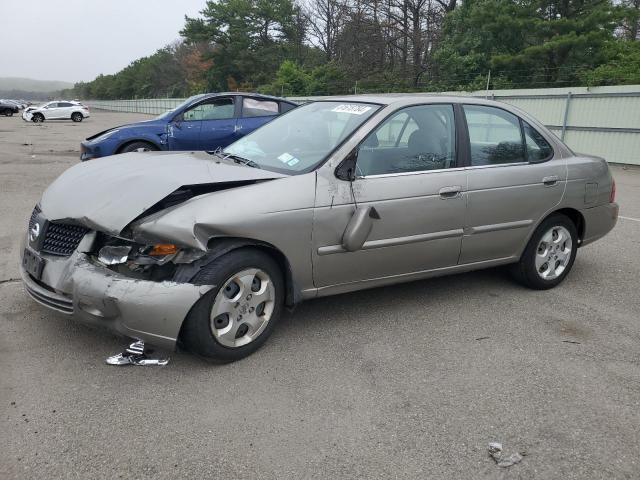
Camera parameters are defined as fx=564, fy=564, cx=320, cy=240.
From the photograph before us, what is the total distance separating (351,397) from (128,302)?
4.38 ft

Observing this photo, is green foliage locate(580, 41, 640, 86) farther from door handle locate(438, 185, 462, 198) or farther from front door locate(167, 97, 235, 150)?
door handle locate(438, 185, 462, 198)

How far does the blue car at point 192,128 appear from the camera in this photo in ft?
32.1

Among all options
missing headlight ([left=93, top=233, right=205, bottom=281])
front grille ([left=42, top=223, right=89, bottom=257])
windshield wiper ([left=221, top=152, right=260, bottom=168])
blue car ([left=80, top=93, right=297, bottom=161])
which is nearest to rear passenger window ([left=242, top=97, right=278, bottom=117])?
blue car ([left=80, top=93, right=297, bottom=161])

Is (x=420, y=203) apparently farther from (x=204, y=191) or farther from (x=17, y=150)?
(x=17, y=150)

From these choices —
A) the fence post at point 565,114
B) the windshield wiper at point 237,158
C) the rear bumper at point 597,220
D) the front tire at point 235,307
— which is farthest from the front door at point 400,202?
the fence post at point 565,114

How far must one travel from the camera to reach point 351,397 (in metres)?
3.14

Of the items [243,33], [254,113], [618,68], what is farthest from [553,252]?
[243,33]

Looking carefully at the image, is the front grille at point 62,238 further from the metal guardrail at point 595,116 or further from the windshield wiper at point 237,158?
the metal guardrail at point 595,116

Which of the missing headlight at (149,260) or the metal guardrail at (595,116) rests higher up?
the metal guardrail at (595,116)

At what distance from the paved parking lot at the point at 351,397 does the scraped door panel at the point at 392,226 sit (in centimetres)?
45

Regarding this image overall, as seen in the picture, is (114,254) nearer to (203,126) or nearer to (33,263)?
(33,263)

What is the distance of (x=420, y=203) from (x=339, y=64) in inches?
Answer: 1455

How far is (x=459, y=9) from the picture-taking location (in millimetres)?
29031

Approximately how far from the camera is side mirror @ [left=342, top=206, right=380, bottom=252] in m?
3.72
